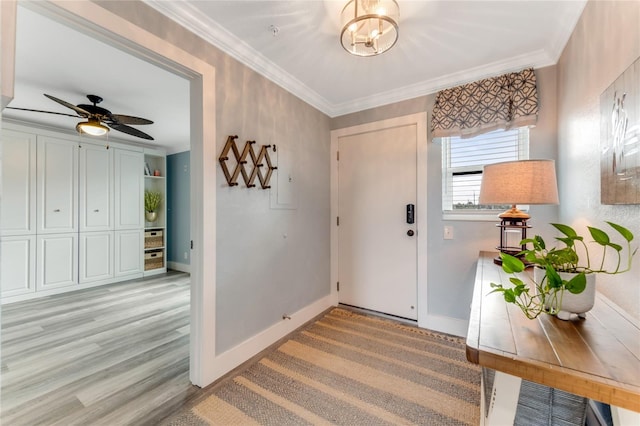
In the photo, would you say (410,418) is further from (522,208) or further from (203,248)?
(522,208)

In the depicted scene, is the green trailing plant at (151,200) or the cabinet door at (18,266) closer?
the cabinet door at (18,266)

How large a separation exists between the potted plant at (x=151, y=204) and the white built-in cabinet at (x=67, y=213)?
0.64 feet

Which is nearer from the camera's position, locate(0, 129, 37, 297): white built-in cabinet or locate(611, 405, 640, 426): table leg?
locate(611, 405, 640, 426): table leg

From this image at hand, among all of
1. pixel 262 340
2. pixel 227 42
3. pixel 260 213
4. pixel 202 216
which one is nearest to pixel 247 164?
pixel 260 213

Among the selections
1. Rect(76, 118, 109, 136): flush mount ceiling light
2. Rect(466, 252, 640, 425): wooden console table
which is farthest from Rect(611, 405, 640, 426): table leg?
Rect(76, 118, 109, 136): flush mount ceiling light

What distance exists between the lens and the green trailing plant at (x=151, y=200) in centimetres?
496

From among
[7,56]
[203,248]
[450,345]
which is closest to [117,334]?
[203,248]

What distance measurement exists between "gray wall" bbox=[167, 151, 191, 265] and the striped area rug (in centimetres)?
355

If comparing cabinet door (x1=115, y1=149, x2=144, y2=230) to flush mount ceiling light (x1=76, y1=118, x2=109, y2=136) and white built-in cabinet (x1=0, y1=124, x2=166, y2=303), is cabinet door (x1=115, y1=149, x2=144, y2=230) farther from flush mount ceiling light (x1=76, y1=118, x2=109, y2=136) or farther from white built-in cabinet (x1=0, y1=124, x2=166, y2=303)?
flush mount ceiling light (x1=76, y1=118, x2=109, y2=136)

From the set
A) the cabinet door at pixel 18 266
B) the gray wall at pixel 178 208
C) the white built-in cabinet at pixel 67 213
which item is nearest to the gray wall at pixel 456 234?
the gray wall at pixel 178 208

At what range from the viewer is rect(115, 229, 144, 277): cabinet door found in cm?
444

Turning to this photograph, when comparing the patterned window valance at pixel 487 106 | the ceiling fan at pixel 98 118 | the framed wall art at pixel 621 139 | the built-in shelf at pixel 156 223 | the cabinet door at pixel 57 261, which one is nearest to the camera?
the framed wall art at pixel 621 139

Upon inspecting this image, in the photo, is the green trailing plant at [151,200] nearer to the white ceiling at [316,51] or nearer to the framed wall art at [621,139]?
the white ceiling at [316,51]

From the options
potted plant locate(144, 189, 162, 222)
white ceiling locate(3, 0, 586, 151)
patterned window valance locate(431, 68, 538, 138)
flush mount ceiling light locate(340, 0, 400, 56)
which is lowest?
potted plant locate(144, 189, 162, 222)
